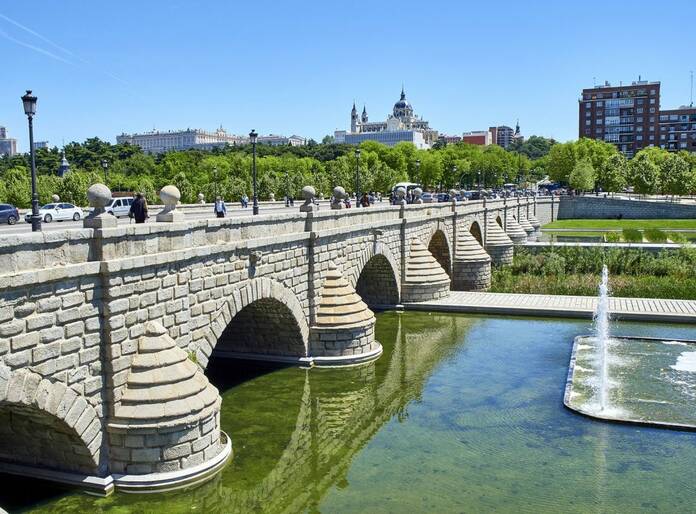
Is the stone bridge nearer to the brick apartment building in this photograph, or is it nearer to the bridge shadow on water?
the bridge shadow on water

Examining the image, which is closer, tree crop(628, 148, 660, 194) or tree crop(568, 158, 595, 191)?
tree crop(628, 148, 660, 194)

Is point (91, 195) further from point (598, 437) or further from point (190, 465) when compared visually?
point (598, 437)

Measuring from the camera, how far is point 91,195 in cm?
1149

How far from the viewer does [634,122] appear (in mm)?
136625

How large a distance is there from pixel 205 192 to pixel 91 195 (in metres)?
60.6

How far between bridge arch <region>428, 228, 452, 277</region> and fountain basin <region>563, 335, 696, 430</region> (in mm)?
11787

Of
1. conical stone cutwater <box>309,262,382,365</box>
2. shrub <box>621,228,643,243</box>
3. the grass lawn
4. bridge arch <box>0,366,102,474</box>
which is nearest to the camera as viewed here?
bridge arch <box>0,366,102,474</box>

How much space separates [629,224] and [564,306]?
4734 centimetres

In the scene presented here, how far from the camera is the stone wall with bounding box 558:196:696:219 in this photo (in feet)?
241

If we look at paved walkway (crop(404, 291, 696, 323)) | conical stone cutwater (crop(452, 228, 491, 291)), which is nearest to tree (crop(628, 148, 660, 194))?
conical stone cutwater (crop(452, 228, 491, 291))

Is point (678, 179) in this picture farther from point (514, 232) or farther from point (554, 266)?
point (554, 266)

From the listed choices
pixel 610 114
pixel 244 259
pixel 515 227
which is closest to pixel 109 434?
pixel 244 259

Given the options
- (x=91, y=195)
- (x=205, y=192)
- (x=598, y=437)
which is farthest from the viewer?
(x=205, y=192)

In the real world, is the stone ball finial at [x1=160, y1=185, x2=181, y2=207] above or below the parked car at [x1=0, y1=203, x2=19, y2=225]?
above
